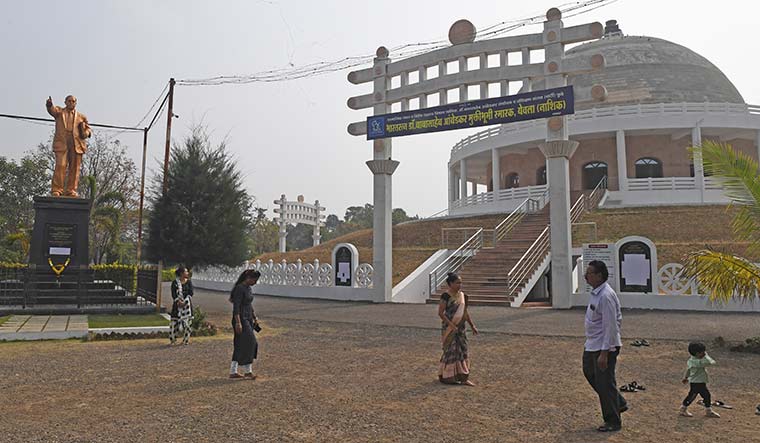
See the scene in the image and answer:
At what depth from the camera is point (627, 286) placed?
15422 millimetres

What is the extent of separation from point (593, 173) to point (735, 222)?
78.7 ft

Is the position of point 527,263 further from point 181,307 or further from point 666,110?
point 666,110

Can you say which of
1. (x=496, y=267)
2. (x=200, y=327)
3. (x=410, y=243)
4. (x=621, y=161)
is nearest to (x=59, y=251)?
(x=200, y=327)

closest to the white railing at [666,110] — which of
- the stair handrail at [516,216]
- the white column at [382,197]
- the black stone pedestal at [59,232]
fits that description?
the stair handrail at [516,216]

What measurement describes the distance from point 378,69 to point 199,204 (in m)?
7.99

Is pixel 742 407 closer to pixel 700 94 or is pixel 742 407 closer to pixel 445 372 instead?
pixel 445 372

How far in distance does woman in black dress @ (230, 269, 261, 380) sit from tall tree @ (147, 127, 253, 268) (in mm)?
9813

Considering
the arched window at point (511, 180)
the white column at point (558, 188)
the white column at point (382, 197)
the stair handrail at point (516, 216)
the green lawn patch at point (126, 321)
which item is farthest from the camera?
the arched window at point (511, 180)

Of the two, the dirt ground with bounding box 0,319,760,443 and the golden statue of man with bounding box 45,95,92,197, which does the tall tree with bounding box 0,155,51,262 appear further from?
the dirt ground with bounding box 0,319,760,443

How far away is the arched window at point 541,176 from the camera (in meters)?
34.5

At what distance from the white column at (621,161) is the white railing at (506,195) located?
3.74 m

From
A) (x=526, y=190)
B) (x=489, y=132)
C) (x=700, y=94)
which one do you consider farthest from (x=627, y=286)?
(x=700, y=94)

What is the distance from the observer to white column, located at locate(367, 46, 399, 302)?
1864cm

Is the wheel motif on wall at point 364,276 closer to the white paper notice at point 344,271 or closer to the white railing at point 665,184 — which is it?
the white paper notice at point 344,271
